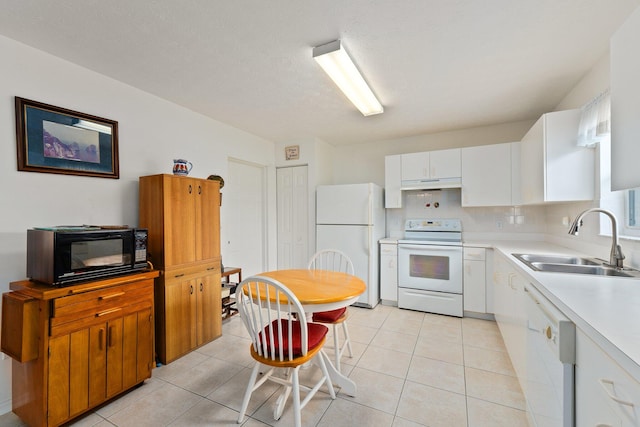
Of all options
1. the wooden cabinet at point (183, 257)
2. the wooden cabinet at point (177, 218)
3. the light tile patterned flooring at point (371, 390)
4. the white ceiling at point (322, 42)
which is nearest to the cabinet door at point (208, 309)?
the wooden cabinet at point (183, 257)

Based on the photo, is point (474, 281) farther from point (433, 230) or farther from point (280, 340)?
point (280, 340)

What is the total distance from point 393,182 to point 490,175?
1.19 m

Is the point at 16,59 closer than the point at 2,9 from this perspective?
No

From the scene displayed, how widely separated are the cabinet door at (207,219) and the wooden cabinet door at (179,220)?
0.04 meters

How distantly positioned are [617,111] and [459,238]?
255 centimetres

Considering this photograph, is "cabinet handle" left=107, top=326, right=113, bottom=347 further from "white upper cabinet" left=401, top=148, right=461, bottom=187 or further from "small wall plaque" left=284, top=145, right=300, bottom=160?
"white upper cabinet" left=401, top=148, right=461, bottom=187

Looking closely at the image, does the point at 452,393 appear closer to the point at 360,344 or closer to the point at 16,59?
the point at 360,344

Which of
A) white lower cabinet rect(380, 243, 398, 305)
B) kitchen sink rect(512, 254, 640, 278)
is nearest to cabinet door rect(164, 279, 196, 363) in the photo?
white lower cabinet rect(380, 243, 398, 305)

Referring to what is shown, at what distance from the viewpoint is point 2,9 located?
153cm

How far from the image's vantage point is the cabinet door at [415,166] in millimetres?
3607

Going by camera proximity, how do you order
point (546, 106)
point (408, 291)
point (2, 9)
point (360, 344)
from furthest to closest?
point (408, 291) → point (546, 106) → point (360, 344) → point (2, 9)

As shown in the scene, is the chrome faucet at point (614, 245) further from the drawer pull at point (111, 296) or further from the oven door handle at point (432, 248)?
the drawer pull at point (111, 296)

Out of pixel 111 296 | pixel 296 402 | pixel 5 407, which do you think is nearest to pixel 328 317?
pixel 296 402

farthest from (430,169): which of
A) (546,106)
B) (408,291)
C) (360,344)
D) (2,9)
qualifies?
(2,9)
